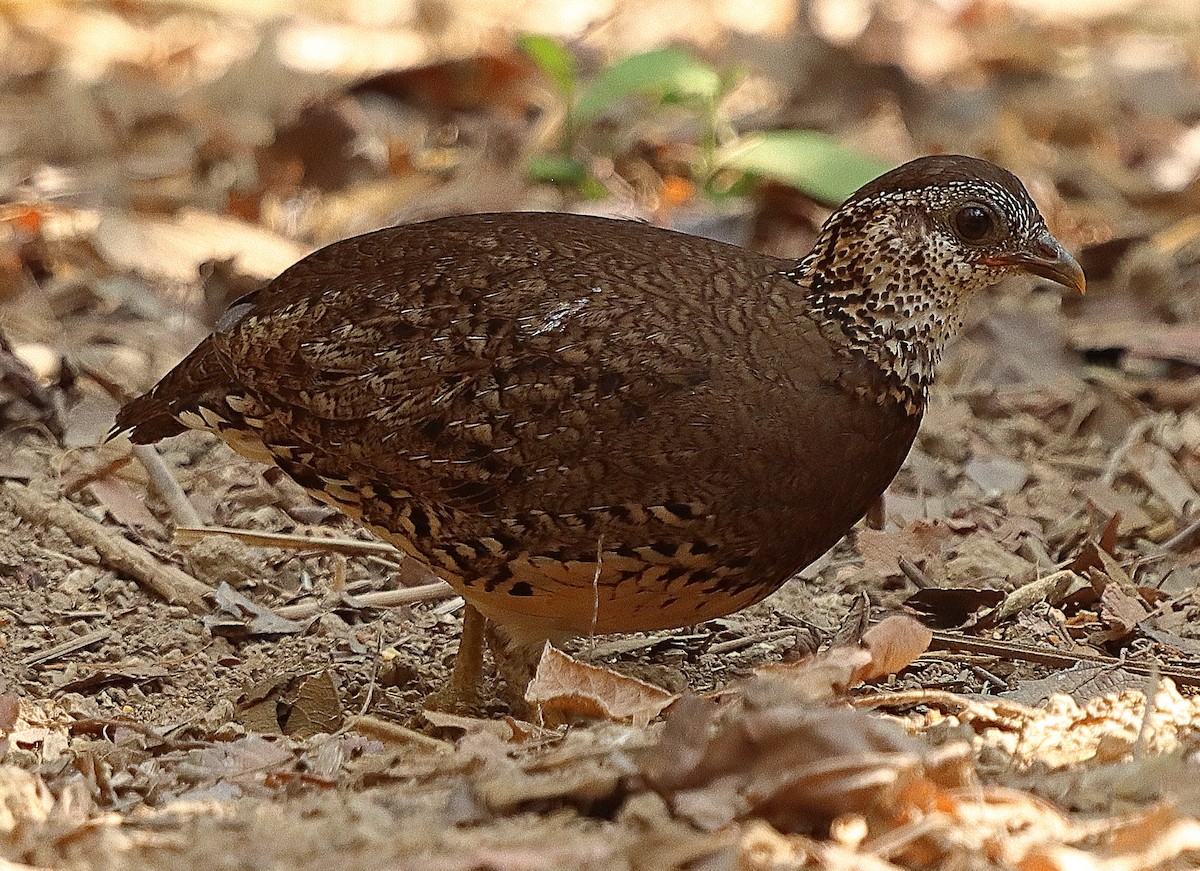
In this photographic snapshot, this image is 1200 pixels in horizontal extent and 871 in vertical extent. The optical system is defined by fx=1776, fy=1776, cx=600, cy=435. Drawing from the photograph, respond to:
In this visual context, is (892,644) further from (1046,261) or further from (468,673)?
(468,673)

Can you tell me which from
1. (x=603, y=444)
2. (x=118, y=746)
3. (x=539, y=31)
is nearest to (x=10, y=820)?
(x=118, y=746)

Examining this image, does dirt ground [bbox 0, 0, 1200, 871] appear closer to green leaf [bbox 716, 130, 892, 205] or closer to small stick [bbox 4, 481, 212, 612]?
small stick [bbox 4, 481, 212, 612]

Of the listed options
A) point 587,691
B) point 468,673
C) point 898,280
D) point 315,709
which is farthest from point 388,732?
point 898,280

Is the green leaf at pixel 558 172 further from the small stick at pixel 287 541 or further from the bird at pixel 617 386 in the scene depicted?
the bird at pixel 617 386

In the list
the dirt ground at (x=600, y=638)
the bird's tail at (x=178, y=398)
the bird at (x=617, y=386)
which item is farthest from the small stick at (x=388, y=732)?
the bird's tail at (x=178, y=398)

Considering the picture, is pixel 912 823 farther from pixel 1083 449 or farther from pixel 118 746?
pixel 1083 449
